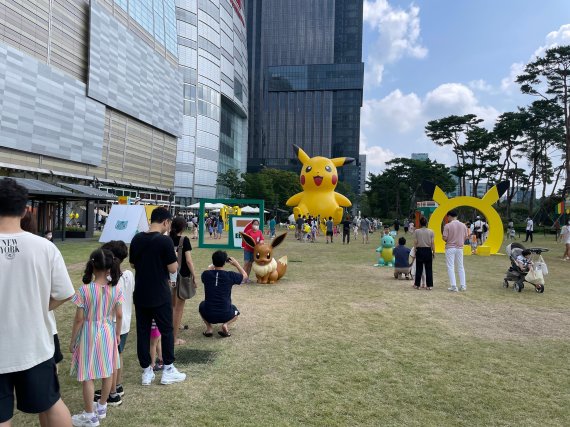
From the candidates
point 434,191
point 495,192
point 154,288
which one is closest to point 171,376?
point 154,288

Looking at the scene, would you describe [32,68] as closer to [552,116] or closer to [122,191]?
[122,191]

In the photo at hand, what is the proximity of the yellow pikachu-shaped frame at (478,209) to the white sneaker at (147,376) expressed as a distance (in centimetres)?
1344

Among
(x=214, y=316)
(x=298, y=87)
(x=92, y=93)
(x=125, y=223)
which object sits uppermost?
(x=298, y=87)

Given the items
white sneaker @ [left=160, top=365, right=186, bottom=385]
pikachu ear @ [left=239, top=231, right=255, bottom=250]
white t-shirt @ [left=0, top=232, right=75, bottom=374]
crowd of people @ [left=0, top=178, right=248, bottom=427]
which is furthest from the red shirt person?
white t-shirt @ [left=0, top=232, right=75, bottom=374]

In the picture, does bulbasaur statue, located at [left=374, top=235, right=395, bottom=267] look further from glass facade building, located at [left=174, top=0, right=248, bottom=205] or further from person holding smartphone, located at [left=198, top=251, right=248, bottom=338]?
glass facade building, located at [left=174, top=0, right=248, bottom=205]

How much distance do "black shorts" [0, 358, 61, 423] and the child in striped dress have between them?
0.94m

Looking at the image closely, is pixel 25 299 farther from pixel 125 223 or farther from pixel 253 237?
pixel 125 223

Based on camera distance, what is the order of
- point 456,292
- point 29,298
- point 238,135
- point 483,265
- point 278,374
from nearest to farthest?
1. point 29,298
2. point 278,374
3. point 456,292
4. point 483,265
5. point 238,135

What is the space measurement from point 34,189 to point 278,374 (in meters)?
16.9

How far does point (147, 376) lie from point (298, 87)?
317 ft

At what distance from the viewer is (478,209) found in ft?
52.2

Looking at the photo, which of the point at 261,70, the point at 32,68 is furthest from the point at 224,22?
the point at 261,70

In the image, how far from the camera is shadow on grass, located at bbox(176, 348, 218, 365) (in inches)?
170

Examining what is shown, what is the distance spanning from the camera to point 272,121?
96.4m
